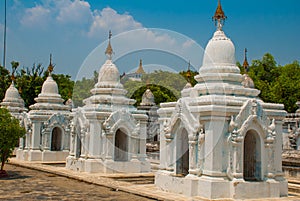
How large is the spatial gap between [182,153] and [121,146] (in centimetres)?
693

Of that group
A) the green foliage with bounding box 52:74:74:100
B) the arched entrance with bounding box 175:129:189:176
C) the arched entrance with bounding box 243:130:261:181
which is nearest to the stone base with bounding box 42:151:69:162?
the arched entrance with bounding box 175:129:189:176

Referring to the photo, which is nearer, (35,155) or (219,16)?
(219,16)

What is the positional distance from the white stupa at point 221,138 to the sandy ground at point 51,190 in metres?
1.88

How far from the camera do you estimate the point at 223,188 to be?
1241cm

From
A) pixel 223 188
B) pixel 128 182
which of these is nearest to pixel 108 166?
pixel 128 182

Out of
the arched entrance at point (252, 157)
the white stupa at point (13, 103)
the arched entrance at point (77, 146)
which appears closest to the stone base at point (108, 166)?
the arched entrance at point (77, 146)

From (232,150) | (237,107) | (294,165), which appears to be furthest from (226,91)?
(294,165)

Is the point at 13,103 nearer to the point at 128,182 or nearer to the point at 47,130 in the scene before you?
the point at 47,130

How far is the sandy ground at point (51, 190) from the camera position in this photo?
43.6 ft

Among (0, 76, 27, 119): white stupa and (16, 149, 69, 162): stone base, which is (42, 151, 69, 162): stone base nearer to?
(16, 149, 69, 162): stone base

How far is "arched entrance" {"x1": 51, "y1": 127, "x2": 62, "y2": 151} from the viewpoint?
89.3 ft

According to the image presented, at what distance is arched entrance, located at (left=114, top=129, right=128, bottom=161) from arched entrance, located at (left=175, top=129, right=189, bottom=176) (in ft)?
20.4

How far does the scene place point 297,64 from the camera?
44688 mm

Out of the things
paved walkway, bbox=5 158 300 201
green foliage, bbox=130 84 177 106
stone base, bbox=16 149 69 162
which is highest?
green foliage, bbox=130 84 177 106
